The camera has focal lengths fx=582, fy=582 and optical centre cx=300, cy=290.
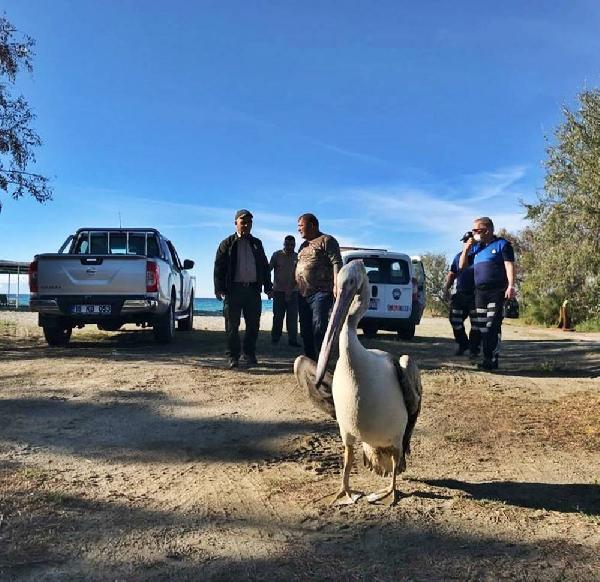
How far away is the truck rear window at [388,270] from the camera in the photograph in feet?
43.9

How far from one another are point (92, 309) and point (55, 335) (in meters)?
1.22

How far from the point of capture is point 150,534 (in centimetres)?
301

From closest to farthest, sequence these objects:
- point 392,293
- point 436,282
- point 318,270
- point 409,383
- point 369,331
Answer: point 409,383
point 318,270
point 392,293
point 369,331
point 436,282

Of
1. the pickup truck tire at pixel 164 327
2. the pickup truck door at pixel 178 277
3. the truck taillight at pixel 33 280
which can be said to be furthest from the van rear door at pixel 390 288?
the truck taillight at pixel 33 280

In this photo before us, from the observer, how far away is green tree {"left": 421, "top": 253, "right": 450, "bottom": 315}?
33.3 metres

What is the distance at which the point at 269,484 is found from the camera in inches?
149

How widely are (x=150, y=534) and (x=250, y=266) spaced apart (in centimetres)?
487

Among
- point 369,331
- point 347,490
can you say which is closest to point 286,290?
point 369,331

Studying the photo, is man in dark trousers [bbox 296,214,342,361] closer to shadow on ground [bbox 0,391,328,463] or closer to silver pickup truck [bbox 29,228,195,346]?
shadow on ground [bbox 0,391,328,463]

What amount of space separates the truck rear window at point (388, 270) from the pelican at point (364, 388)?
9826mm

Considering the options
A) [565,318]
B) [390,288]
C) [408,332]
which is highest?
[390,288]

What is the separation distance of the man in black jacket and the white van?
550cm

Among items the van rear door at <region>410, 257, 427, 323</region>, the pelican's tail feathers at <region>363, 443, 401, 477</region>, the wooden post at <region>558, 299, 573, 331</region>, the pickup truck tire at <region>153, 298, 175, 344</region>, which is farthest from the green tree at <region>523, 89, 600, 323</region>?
the pelican's tail feathers at <region>363, 443, 401, 477</region>

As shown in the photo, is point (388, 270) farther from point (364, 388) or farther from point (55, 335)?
point (364, 388)
